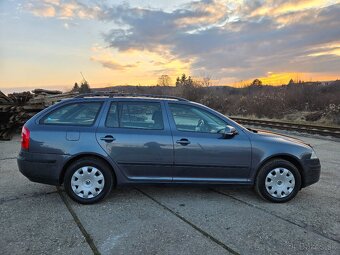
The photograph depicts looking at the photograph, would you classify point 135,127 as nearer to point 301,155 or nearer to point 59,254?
point 59,254

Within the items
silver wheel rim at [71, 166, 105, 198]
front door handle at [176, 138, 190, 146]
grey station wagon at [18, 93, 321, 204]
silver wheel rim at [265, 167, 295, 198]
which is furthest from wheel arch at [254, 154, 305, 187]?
silver wheel rim at [71, 166, 105, 198]

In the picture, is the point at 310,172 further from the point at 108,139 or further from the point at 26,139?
the point at 26,139

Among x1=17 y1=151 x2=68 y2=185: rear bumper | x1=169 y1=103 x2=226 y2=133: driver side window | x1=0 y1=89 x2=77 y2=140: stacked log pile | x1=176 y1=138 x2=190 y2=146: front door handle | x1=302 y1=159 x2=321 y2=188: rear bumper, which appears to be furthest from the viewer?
x1=0 y1=89 x2=77 y2=140: stacked log pile

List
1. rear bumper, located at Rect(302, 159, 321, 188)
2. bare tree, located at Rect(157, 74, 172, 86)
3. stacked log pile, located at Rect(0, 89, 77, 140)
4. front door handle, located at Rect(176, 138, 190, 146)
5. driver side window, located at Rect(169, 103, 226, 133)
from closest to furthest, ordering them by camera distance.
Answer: front door handle, located at Rect(176, 138, 190, 146)
driver side window, located at Rect(169, 103, 226, 133)
rear bumper, located at Rect(302, 159, 321, 188)
stacked log pile, located at Rect(0, 89, 77, 140)
bare tree, located at Rect(157, 74, 172, 86)

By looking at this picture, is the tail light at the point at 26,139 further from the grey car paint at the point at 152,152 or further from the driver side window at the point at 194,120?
the driver side window at the point at 194,120

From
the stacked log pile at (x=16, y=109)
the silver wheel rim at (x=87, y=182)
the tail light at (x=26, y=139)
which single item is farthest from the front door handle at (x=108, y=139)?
the stacked log pile at (x=16, y=109)

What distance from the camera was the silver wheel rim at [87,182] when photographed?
4957 mm

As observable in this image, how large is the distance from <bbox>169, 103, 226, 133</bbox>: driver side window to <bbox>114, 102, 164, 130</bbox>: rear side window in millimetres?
251

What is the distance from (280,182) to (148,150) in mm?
2070

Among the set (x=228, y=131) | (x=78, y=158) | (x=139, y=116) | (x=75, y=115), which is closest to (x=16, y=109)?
(x=75, y=115)

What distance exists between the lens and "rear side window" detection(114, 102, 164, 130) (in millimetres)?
5141

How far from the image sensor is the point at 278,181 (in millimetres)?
5262

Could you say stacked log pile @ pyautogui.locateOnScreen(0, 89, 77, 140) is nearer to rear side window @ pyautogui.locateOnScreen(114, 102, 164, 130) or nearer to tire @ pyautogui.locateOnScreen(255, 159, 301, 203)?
rear side window @ pyautogui.locateOnScreen(114, 102, 164, 130)

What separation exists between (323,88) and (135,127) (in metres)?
32.9
